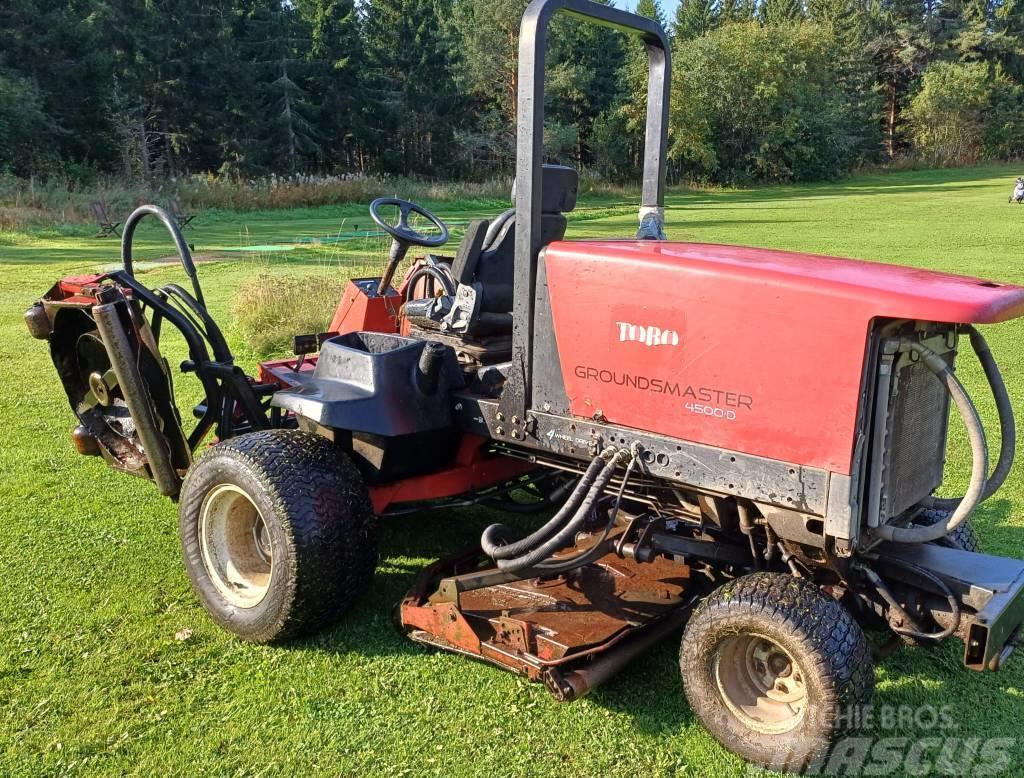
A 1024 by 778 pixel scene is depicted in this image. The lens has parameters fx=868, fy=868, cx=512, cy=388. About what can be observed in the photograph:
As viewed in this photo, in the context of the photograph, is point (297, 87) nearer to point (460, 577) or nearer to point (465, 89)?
point (465, 89)

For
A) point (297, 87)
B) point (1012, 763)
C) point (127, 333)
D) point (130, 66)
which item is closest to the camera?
point (1012, 763)

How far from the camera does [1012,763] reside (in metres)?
2.68

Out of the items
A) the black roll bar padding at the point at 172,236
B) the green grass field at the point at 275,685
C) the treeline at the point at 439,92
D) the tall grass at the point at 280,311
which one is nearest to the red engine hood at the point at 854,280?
the green grass field at the point at 275,685

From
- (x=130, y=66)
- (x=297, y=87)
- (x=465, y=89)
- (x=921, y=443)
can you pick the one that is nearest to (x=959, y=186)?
(x=465, y=89)

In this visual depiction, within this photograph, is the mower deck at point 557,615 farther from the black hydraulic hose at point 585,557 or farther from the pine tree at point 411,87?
the pine tree at point 411,87

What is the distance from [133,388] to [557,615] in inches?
79.8

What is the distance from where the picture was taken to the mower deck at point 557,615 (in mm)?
2871

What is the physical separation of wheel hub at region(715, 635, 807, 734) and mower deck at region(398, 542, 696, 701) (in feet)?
1.13

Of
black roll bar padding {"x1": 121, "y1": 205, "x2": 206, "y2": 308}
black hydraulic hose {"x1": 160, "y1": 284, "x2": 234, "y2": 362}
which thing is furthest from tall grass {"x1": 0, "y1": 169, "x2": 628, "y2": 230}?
black hydraulic hose {"x1": 160, "y1": 284, "x2": 234, "y2": 362}

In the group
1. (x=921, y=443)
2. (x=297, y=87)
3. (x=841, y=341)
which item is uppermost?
(x=297, y=87)

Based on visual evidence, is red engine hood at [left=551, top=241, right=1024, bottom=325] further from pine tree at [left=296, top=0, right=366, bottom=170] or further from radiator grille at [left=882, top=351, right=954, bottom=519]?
pine tree at [left=296, top=0, right=366, bottom=170]

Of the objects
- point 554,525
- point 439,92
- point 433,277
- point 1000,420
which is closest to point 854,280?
point 1000,420

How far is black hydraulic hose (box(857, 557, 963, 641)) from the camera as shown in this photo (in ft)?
8.70

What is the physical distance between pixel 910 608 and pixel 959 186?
43.3 meters
